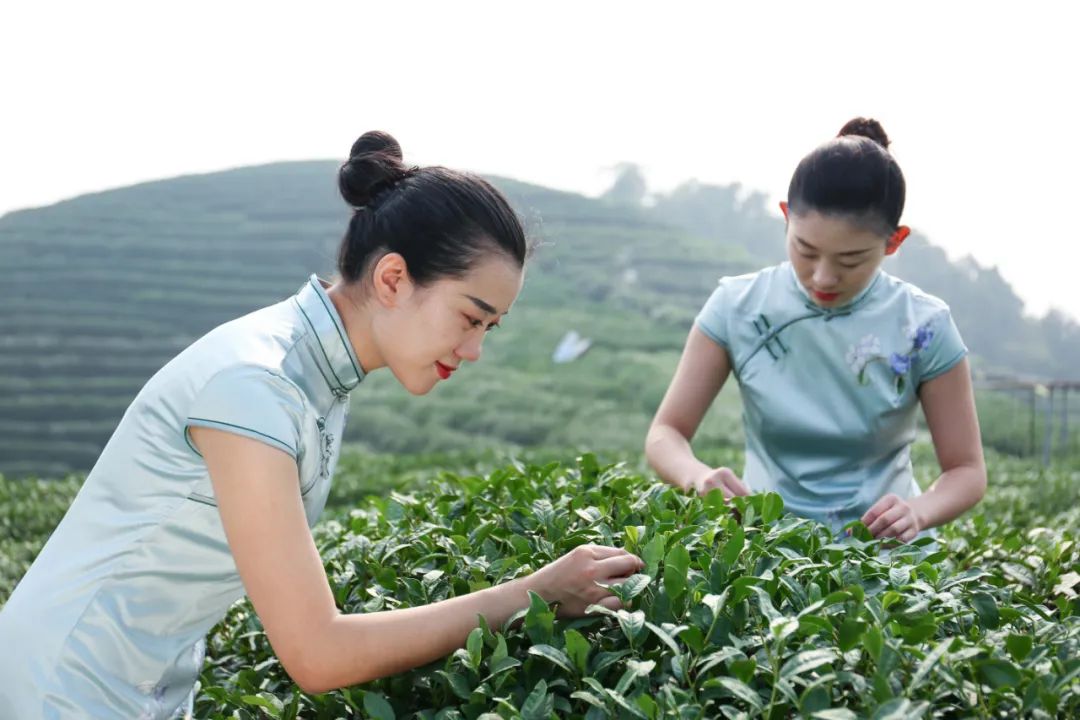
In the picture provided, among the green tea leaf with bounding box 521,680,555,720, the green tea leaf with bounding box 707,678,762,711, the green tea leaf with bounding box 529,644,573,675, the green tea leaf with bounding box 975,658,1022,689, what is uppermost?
the green tea leaf with bounding box 707,678,762,711

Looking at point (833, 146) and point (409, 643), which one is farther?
point (833, 146)

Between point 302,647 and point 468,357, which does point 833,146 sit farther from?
point 302,647

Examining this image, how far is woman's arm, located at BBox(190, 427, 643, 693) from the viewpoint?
4.37 ft

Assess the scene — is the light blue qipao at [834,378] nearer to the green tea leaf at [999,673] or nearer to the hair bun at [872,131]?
the hair bun at [872,131]

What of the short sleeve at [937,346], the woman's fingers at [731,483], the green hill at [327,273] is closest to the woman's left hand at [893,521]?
the woman's fingers at [731,483]

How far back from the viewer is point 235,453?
1.37m

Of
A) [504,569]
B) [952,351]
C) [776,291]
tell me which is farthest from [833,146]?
[504,569]

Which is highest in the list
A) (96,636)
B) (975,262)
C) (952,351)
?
(952,351)

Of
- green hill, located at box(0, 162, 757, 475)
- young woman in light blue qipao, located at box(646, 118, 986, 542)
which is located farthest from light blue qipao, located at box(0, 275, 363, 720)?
green hill, located at box(0, 162, 757, 475)

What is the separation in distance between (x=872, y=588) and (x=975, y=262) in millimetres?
34918

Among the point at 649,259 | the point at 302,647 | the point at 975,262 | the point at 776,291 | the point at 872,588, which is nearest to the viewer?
the point at 302,647

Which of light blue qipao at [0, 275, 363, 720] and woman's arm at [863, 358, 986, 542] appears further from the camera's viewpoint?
woman's arm at [863, 358, 986, 542]

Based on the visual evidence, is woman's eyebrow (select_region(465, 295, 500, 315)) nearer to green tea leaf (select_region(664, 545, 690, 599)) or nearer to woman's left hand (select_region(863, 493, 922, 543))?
→ green tea leaf (select_region(664, 545, 690, 599))

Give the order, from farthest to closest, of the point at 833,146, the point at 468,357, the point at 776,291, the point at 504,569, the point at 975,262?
the point at 975,262 < the point at 776,291 < the point at 833,146 < the point at 468,357 < the point at 504,569
